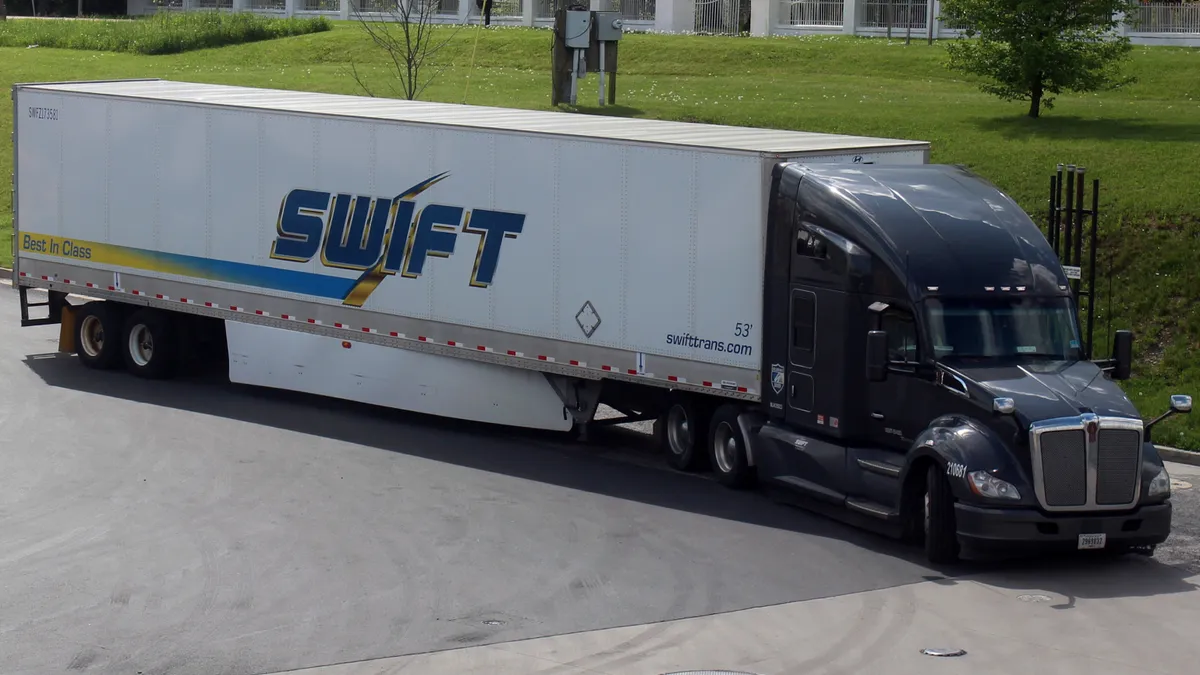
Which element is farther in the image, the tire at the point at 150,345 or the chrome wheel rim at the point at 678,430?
the tire at the point at 150,345

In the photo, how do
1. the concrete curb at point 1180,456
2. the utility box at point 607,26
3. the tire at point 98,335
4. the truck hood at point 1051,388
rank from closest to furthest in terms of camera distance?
the truck hood at point 1051,388 < the concrete curb at point 1180,456 < the tire at point 98,335 < the utility box at point 607,26

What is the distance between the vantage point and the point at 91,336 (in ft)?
71.4

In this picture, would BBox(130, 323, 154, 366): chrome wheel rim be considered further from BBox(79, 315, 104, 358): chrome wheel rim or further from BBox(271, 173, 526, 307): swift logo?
BBox(271, 173, 526, 307): swift logo

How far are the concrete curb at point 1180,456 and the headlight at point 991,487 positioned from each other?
565 cm

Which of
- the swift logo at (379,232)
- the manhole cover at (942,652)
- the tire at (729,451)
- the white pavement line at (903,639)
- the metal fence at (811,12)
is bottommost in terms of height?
the white pavement line at (903,639)

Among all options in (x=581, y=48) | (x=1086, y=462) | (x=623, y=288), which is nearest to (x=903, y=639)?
(x=1086, y=462)

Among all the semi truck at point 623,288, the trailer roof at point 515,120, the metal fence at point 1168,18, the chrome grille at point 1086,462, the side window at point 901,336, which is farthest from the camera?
the metal fence at point 1168,18

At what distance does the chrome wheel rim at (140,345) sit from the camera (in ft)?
69.4

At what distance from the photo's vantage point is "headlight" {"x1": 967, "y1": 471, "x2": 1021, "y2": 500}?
41.3 feet

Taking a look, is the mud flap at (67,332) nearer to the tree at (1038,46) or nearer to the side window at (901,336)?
the side window at (901,336)

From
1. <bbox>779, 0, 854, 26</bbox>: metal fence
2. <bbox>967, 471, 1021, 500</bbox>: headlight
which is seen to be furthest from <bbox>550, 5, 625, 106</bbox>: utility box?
<bbox>967, 471, 1021, 500</bbox>: headlight

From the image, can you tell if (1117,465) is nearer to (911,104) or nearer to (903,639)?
(903,639)

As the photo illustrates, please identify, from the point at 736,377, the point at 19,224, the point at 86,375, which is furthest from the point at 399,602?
the point at 19,224

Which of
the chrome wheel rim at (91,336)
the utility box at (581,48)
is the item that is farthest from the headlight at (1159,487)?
the utility box at (581,48)
